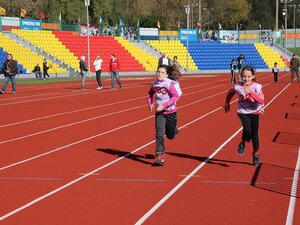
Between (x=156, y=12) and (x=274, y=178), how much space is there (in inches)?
3706

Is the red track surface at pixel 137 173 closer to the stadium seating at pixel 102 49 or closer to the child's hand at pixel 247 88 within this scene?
the child's hand at pixel 247 88

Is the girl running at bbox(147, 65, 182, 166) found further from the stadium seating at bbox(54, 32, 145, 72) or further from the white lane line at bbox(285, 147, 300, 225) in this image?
the stadium seating at bbox(54, 32, 145, 72)

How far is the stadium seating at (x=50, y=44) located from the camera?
173 ft

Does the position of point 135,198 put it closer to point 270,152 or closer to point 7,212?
point 7,212

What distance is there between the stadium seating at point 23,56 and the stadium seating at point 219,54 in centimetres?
1989

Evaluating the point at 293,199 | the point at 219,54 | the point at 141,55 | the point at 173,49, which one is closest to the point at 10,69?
the point at 293,199

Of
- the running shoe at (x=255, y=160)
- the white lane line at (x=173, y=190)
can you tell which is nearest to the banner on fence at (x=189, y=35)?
the white lane line at (x=173, y=190)

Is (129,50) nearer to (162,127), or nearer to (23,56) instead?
(23,56)

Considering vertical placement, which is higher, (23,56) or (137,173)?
(23,56)

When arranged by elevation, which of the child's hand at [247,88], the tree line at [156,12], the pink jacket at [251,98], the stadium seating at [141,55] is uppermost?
the tree line at [156,12]

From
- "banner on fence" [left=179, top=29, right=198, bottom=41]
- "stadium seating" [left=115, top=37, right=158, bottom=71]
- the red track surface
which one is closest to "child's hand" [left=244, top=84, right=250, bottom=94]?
the red track surface

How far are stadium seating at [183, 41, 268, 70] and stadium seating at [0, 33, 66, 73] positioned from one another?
65.3ft

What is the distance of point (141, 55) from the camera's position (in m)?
62.6

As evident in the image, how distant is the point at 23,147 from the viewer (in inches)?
462
